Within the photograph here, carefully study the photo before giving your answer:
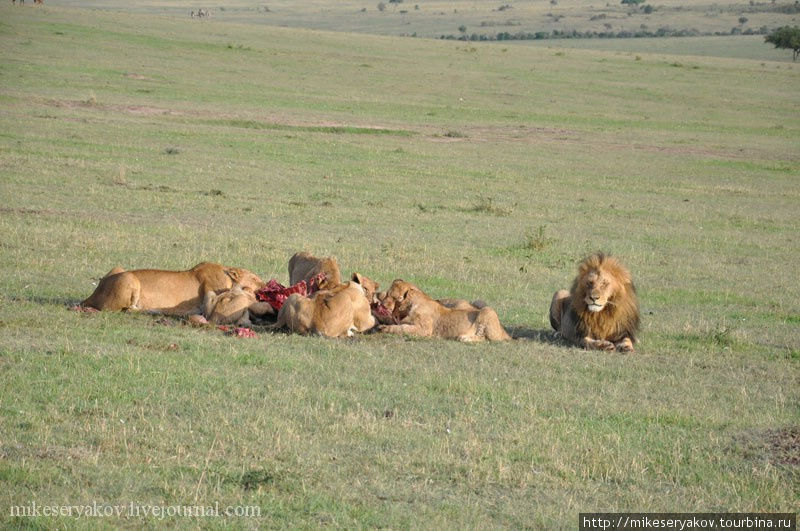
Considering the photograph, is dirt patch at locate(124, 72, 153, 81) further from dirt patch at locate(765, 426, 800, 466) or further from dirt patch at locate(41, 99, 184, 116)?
dirt patch at locate(765, 426, 800, 466)

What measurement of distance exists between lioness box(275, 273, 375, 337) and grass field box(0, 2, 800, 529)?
0.85ft

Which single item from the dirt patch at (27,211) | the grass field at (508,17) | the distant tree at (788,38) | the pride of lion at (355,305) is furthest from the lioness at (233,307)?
the grass field at (508,17)

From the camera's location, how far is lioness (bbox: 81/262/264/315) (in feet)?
34.0

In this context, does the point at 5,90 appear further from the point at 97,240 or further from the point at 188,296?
the point at 188,296

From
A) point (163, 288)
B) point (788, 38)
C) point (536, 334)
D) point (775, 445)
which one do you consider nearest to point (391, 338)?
point (536, 334)

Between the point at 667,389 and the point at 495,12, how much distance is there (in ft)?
427

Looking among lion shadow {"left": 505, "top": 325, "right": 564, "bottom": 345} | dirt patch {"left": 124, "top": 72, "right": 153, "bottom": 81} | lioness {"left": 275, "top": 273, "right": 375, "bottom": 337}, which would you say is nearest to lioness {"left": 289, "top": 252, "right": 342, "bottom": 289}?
lioness {"left": 275, "top": 273, "right": 375, "bottom": 337}

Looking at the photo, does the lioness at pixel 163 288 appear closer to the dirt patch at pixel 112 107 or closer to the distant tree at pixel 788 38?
the dirt patch at pixel 112 107

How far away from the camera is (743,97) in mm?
51469

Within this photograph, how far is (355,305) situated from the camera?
10062 millimetres

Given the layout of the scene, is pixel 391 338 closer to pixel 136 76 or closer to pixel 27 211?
pixel 27 211

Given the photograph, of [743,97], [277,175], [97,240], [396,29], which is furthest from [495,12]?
[97,240]

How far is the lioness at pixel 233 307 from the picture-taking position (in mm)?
10227

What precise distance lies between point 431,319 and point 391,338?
44 cm
